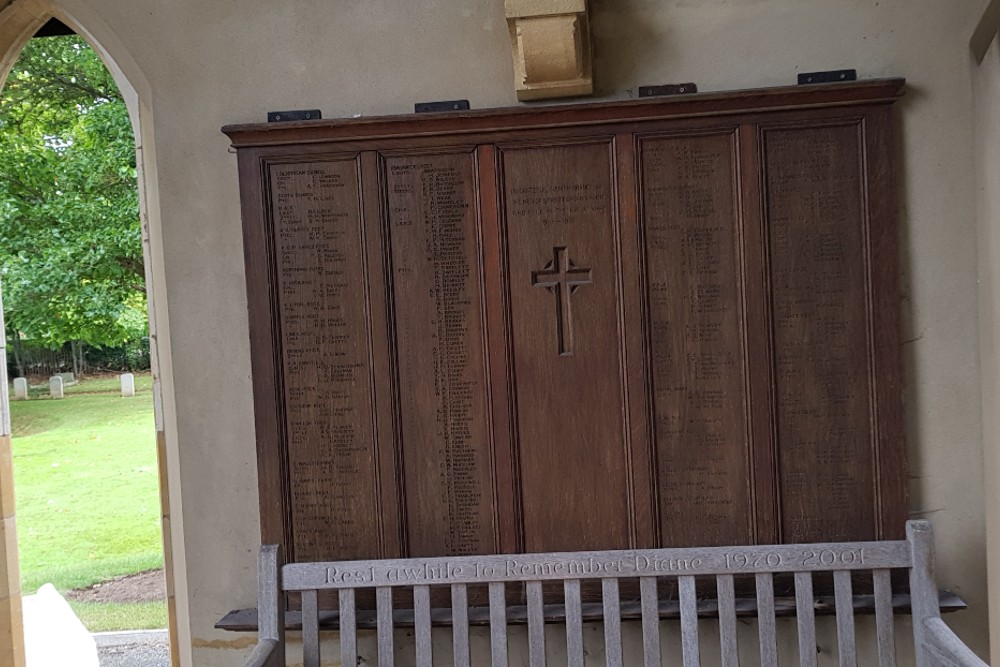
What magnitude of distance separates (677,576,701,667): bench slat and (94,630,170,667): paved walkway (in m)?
4.50

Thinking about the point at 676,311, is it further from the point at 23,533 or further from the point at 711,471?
the point at 23,533

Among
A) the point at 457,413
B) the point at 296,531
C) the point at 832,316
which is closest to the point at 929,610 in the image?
the point at 832,316

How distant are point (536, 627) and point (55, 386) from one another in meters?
6.34

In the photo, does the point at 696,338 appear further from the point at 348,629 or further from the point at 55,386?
the point at 55,386

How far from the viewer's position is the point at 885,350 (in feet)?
8.75

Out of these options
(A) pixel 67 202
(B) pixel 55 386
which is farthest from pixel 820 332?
(B) pixel 55 386

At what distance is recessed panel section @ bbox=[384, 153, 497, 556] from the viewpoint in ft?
9.09

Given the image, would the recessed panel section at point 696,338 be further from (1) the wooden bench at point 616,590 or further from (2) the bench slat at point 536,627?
(2) the bench slat at point 536,627

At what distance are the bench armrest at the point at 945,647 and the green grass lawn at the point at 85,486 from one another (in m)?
6.32

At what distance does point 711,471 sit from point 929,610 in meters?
0.73

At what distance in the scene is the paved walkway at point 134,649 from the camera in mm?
5816

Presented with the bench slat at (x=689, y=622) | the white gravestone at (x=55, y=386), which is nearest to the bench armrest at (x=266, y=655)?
the bench slat at (x=689, y=622)

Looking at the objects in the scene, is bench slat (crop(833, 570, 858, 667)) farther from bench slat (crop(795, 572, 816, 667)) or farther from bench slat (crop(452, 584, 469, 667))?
bench slat (crop(452, 584, 469, 667))

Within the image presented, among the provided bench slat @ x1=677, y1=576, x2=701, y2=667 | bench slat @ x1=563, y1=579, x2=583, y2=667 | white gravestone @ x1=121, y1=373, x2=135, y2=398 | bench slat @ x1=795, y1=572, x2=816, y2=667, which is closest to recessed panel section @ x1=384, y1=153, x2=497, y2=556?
bench slat @ x1=563, y1=579, x2=583, y2=667
